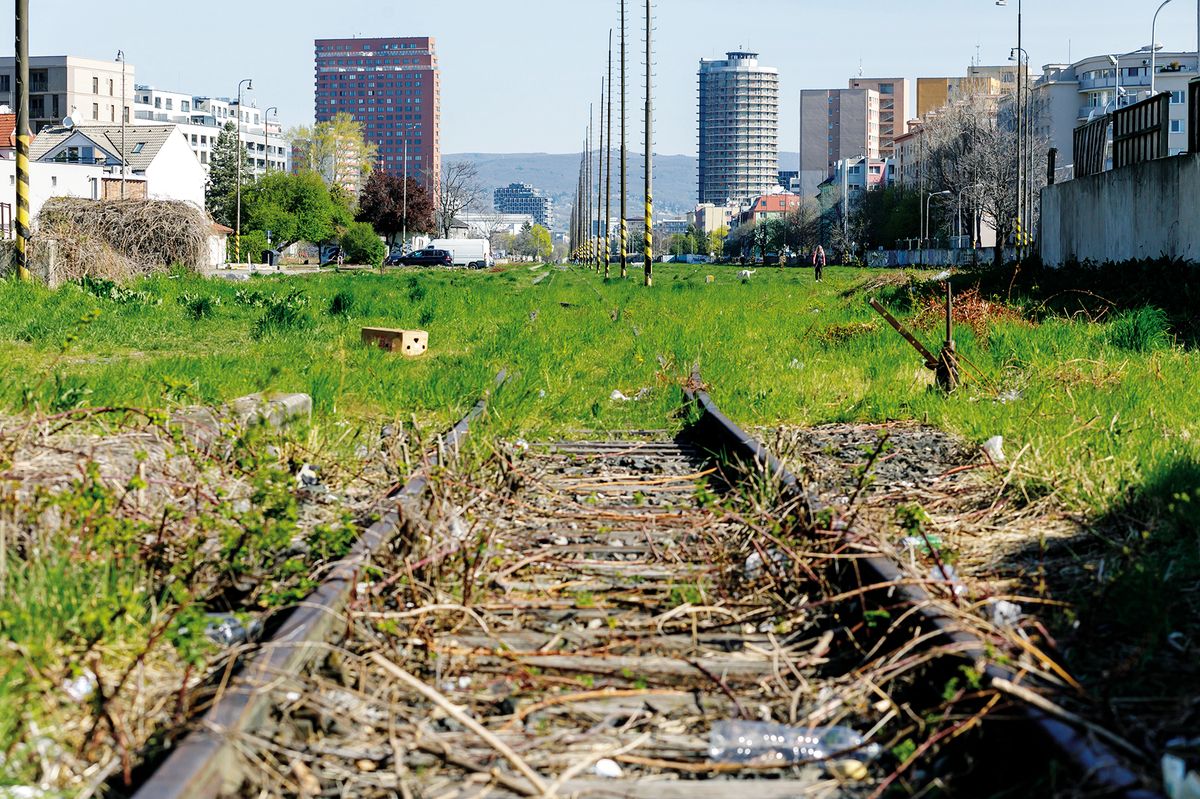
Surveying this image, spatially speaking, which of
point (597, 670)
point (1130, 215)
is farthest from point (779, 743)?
point (1130, 215)

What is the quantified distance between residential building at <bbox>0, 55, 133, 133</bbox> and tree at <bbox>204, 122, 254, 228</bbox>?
56.7 feet

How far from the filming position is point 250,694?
330 cm

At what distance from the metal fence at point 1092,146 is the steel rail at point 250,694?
2178cm

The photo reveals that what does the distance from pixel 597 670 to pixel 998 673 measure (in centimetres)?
118

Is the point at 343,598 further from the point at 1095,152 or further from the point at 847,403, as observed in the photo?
the point at 1095,152

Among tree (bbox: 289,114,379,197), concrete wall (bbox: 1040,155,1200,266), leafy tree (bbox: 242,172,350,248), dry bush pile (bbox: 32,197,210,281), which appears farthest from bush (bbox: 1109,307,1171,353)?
tree (bbox: 289,114,379,197)

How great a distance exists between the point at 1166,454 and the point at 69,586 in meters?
5.31

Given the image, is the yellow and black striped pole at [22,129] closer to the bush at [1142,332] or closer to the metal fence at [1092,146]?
the bush at [1142,332]

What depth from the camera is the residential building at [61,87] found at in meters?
154

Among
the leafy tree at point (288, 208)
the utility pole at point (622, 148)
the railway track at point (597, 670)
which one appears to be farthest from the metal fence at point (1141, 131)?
the leafy tree at point (288, 208)

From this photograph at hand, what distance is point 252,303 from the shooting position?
2112 centimetres

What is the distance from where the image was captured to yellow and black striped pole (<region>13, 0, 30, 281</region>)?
22.7m

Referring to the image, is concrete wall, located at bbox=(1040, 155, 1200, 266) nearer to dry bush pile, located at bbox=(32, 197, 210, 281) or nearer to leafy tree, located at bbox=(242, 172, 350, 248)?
dry bush pile, located at bbox=(32, 197, 210, 281)

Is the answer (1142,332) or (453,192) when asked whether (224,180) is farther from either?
(1142,332)
